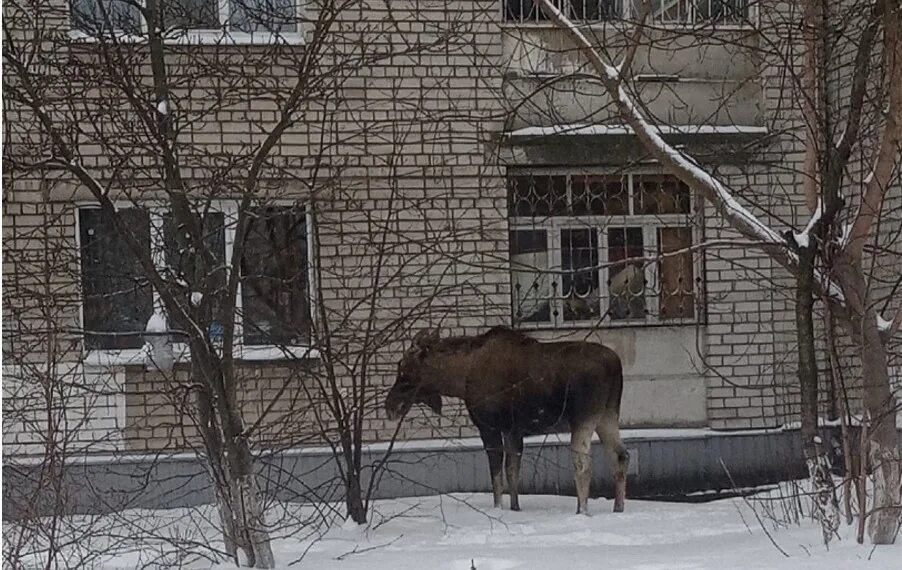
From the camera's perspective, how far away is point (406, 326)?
9664mm

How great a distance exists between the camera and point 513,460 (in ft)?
28.9

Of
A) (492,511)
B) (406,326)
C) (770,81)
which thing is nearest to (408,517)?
(492,511)

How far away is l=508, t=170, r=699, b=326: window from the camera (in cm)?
1060

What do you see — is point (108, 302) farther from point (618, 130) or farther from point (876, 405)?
point (876, 405)

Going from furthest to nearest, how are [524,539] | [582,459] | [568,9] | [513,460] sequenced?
[568,9] → [513,460] → [582,459] → [524,539]

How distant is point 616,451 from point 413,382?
1.65m

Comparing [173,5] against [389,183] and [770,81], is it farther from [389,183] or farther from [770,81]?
[770,81]

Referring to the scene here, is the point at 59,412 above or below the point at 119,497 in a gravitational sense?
above

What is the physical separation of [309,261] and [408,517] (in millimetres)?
2355

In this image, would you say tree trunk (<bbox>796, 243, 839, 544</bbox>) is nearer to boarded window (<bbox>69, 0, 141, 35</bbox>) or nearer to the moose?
the moose

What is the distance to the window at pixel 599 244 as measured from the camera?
1060 cm

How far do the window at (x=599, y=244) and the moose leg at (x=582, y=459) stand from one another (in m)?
1.99

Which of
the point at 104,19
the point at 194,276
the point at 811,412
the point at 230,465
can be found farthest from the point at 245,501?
the point at 811,412

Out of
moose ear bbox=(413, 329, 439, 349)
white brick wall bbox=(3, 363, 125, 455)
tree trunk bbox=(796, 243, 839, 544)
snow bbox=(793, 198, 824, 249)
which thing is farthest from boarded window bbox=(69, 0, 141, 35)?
tree trunk bbox=(796, 243, 839, 544)
